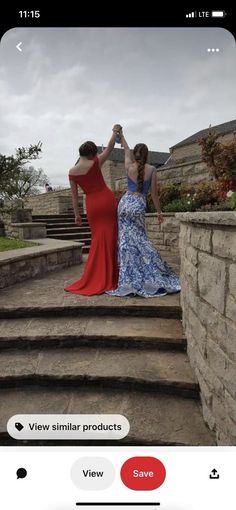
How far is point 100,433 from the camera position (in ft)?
5.32

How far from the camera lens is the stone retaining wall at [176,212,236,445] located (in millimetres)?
1598

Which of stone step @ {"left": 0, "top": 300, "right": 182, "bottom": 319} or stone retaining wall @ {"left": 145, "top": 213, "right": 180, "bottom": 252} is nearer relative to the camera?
stone step @ {"left": 0, "top": 300, "right": 182, "bottom": 319}

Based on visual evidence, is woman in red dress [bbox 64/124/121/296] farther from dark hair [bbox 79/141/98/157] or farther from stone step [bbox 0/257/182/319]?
stone step [bbox 0/257/182/319]

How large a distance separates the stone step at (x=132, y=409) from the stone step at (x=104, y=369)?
65 millimetres

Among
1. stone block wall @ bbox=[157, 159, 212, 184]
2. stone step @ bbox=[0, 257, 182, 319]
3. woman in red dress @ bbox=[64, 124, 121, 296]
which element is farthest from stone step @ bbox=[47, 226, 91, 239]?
stone step @ bbox=[0, 257, 182, 319]

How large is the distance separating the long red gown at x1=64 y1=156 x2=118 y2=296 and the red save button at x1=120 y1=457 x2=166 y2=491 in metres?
2.42

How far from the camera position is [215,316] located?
1841 millimetres

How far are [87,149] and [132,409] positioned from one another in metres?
3.10
